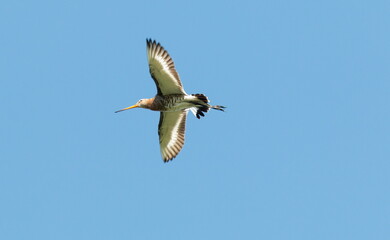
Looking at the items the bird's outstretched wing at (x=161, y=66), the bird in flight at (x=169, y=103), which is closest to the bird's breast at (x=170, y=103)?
the bird in flight at (x=169, y=103)

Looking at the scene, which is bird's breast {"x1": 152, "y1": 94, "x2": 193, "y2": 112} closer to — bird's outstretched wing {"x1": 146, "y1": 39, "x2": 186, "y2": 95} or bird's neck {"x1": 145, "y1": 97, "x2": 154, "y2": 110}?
bird's neck {"x1": 145, "y1": 97, "x2": 154, "y2": 110}

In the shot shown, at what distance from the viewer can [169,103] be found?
69.9 feet

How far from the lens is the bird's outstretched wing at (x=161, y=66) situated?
805 inches

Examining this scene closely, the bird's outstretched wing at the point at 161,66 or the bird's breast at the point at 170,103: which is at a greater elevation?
the bird's outstretched wing at the point at 161,66

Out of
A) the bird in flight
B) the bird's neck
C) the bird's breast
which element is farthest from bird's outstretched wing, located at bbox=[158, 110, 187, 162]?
the bird's breast

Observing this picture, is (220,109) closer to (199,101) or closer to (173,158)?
(199,101)

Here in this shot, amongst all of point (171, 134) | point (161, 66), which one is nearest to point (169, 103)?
point (161, 66)

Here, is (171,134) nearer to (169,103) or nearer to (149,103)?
(149,103)

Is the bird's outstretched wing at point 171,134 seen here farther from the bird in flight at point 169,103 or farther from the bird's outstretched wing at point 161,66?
the bird's outstretched wing at point 161,66

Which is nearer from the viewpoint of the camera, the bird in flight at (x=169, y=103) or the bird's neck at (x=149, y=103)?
the bird in flight at (x=169, y=103)

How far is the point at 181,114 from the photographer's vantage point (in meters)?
22.6

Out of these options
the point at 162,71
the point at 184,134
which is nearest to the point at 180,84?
the point at 162,71

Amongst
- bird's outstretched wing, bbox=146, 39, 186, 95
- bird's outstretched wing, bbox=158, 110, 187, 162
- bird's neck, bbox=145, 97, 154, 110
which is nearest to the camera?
bird's outstretched wing, bbox=146, 39, 186, 95

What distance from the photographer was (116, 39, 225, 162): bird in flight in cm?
2048
